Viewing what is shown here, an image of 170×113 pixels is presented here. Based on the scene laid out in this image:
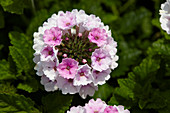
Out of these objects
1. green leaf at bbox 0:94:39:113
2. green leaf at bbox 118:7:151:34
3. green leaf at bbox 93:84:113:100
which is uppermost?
green leaf at bbox 118:7:151:34

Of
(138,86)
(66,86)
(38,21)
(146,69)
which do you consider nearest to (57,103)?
(66,86)

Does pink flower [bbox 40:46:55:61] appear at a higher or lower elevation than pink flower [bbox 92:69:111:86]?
higher

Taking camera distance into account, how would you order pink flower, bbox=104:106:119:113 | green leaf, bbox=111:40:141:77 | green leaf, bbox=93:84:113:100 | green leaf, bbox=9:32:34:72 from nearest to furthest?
pink flower, bbox=104:106:119:113 → green leaf, bbox=9:32:34:72 → green leaf, bbox=93:84:113:100 → green leaf, bbox=111:40:141:77

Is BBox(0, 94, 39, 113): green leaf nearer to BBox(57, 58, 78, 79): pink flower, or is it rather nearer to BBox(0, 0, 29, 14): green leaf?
BBox(57, 58, 78, 79): pink flower

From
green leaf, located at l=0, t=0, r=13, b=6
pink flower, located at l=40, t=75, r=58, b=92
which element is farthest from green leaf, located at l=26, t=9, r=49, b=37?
pink flower, located at l=40, t=75, r=58, b=92

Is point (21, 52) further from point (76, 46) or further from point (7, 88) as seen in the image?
point (76, 46)

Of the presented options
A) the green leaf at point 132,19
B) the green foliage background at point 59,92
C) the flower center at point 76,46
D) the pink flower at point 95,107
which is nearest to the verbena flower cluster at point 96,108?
the pink flower at point 95,107

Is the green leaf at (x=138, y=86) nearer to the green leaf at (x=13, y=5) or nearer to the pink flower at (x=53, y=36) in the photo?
the pink flower at (x=53, y=36)
